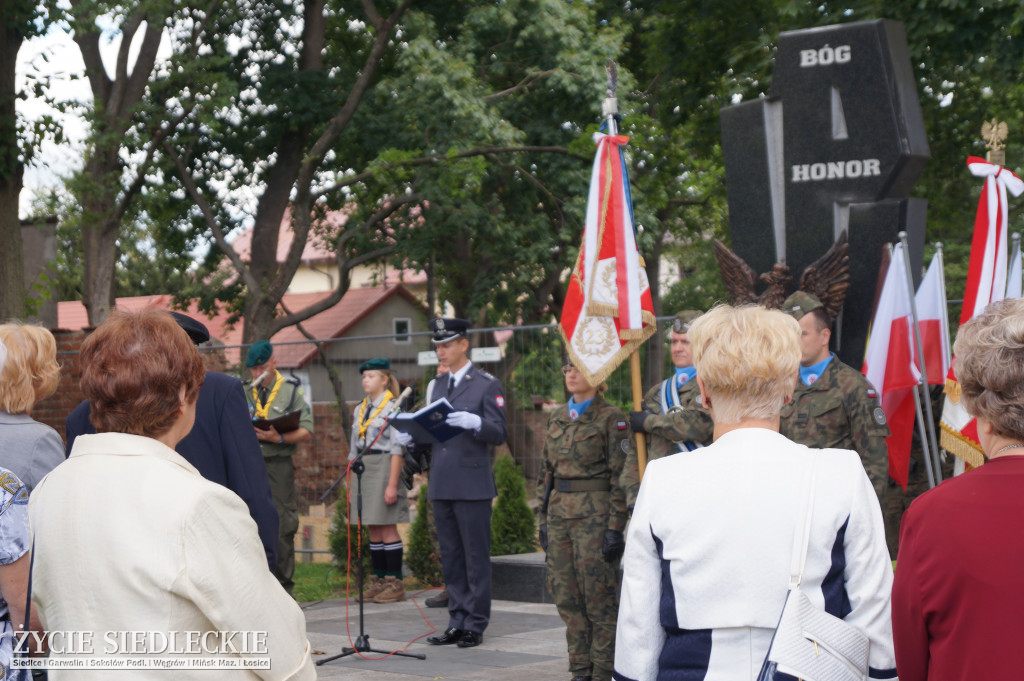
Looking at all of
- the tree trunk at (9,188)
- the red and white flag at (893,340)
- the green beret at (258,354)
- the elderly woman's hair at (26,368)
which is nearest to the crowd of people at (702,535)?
the elderly woman's hair at (26,368)

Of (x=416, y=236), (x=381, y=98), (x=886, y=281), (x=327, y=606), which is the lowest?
(x=327, y=606)

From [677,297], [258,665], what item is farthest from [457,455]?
[677,297]

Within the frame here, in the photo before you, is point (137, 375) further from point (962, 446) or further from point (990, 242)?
point (990, 242)

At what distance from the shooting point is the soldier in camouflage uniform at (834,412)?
5.12 meters

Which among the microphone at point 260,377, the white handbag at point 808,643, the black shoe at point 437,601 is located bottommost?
the black shoe at point 437,601

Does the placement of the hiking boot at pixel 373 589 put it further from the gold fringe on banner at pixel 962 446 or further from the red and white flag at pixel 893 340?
the gold fringe on banner at pixel 962 446

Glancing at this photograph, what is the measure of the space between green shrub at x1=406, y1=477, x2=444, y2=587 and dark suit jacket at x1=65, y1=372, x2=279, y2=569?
20.2ft

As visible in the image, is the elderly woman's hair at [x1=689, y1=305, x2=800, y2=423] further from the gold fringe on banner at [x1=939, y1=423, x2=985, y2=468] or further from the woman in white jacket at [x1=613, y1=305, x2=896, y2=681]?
the gold fringe on banner at [x1=939, y1=423, x2=985, y2=468]

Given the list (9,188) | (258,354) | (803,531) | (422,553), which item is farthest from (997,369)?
(9,188)

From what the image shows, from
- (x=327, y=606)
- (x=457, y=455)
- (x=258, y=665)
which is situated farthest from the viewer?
(x=327, y=606)

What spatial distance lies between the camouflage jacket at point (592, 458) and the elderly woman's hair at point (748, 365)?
3.29m

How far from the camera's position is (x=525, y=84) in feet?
53.2

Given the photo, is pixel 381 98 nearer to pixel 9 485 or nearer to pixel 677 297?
pixel 9 485

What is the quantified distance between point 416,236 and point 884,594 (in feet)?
58.2
